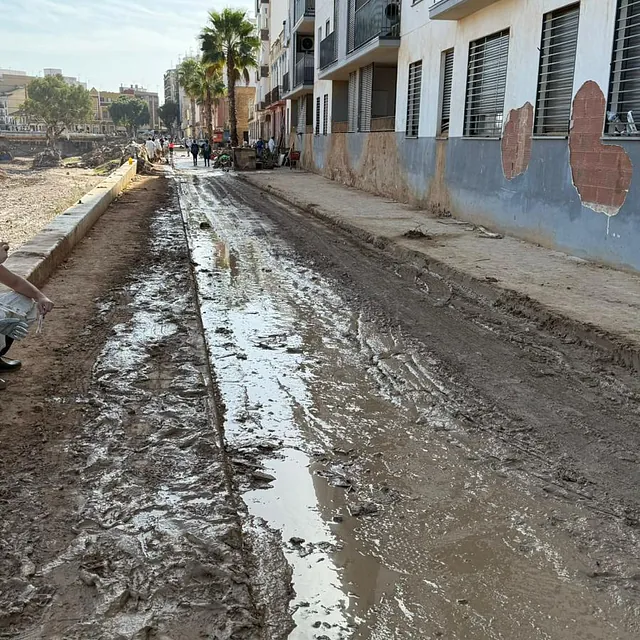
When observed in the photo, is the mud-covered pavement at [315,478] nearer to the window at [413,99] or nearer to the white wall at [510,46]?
the white wall at [510,46]

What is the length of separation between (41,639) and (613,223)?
822 cm

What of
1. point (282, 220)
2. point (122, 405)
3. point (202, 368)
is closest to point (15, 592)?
point (122, 405)

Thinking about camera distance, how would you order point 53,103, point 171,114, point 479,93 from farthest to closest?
point 171,114
point 53,103
point 479,93

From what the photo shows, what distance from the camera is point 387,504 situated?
334 cm

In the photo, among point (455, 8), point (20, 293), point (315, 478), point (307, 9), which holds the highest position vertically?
point (307, 9)

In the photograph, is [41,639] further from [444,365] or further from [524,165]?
[524,165]

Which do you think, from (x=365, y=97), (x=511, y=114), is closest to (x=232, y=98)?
(x=365, y=97)

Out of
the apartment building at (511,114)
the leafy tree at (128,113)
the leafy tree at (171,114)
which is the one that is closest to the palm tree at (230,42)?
the apartment building at (511,114)

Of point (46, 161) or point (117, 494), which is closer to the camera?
point (117, 494)

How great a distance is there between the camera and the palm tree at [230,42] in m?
44.9

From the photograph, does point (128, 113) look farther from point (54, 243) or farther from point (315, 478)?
point (315, 478)

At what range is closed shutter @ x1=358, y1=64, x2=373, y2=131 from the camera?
21.7 m

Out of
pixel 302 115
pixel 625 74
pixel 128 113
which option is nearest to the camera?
pixel 625 74

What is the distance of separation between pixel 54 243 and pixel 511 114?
24.9ft
